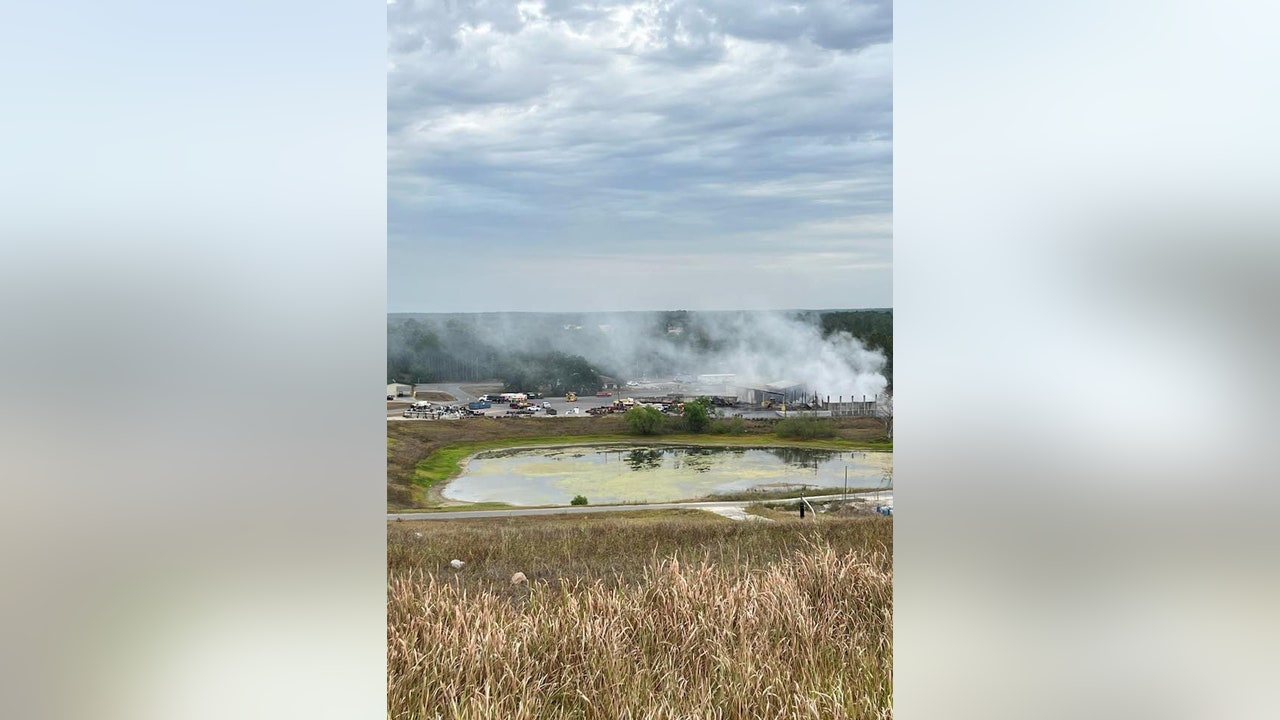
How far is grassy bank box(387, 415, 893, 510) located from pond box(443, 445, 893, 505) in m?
0.05

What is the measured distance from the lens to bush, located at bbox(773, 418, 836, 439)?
5.31m

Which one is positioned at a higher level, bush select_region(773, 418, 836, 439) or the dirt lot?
the dirt lot

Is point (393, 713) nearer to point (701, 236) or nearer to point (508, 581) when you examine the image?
point (508, 581)

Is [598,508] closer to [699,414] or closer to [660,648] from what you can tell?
[699,414]

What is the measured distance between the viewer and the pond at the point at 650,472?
526 cm

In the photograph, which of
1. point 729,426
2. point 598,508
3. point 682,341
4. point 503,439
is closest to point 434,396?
point 503,439

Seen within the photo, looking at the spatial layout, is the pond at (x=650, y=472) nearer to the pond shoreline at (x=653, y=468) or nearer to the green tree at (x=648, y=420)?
the pond shoreline at (x=653, y=468)

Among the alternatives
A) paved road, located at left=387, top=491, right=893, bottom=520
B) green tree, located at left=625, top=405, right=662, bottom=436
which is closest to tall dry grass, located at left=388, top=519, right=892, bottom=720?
paved road, located at left=387, top=491, right=893, bottom=520

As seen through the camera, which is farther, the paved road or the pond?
the pond

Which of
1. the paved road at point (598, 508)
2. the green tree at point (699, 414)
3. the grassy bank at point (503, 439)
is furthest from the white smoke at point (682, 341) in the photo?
the paved road at point (598, 508)

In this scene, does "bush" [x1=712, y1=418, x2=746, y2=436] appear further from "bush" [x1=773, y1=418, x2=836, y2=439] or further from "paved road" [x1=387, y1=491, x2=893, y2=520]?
"paved road" [x1=387, y1=491, x2=893, y2=520]

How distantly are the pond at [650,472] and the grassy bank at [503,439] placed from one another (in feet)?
0.17
